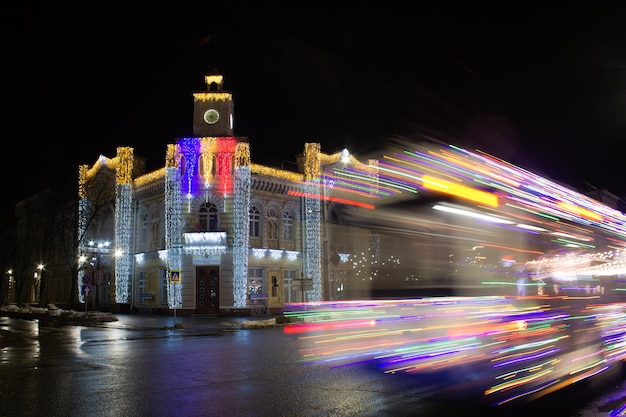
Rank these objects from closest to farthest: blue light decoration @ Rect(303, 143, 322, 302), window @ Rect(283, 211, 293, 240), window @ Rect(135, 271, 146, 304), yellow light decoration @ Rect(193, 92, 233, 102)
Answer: yellow light decoration @ Rect(193, 92, 233, 102)
blue light decoration @ Rect(303, 143, 322, 302)
window @ Rect(283, 211, 293, 240)
window @ Rect(135, 271, 146, 304)

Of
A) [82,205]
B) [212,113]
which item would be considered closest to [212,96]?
[212,113]

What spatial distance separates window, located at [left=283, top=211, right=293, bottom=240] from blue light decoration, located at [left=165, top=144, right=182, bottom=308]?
763 cm

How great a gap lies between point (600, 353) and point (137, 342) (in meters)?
14.5

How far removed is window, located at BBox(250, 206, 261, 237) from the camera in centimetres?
3906

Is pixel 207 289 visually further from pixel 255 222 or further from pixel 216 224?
pixel 255 222

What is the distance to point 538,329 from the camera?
15148 millimetres

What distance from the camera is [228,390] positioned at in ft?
30.4

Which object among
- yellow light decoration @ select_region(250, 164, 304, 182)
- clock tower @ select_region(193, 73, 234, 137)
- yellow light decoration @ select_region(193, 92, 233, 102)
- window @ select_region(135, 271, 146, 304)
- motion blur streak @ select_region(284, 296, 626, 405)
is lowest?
motion blur streak @ select_region(284, 296, 626, 405)

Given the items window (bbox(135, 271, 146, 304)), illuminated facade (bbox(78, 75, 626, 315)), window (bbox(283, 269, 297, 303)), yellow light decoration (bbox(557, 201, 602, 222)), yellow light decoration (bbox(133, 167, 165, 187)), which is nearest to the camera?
yellow light decoration (bbox(557, 201, 602, 222))

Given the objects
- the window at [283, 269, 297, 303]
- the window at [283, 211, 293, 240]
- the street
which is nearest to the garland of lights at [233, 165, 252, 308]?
the window at [283, 211, 293, 240]

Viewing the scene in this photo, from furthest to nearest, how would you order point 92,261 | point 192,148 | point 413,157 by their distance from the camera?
point 92,261 < point 192,148 < point 413,157

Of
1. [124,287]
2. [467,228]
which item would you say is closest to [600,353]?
[467,228]

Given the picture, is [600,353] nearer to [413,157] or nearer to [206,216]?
[413,157]

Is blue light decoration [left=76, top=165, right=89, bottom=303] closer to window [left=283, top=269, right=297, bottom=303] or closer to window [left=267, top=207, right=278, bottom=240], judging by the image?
window [left=267, top=207, right=278, bottom=240]
